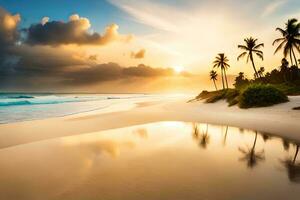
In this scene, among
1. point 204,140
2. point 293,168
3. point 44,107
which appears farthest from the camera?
point 44,107

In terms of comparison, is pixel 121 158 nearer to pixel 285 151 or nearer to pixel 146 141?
pixel 146 141

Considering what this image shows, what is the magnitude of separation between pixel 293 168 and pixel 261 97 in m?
17.0

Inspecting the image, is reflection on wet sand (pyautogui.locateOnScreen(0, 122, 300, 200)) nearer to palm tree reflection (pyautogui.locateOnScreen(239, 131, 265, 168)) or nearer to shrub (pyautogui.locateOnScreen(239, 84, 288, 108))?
palm tree reflection (pyautogui.locateOnScreen(239, 131, 265, 168))

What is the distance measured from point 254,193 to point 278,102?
62.4 feet

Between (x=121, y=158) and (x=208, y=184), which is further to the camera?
(x=121, y=158)

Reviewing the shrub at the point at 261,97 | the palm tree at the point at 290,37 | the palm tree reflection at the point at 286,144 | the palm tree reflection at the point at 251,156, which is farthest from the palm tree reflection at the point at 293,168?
the palm tree at the point at 290,37

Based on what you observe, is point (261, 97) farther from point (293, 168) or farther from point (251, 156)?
point (293, 168)

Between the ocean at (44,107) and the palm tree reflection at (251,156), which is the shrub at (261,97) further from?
the ocean at (44,107)

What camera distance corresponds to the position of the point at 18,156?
27.1 feet

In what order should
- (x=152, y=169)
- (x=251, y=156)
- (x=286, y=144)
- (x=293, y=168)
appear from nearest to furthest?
1. (x=293, y=168)
2. (x=152, y=169)
3. (x=251, y=156)
4. (x=286, y=144)

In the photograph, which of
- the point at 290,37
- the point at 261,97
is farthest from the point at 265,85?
the point at 290,37

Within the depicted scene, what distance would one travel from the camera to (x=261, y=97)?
21.6m

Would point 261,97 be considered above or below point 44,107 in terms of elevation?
above

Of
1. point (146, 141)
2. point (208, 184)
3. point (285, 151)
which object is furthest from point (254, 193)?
point (146, 141)
